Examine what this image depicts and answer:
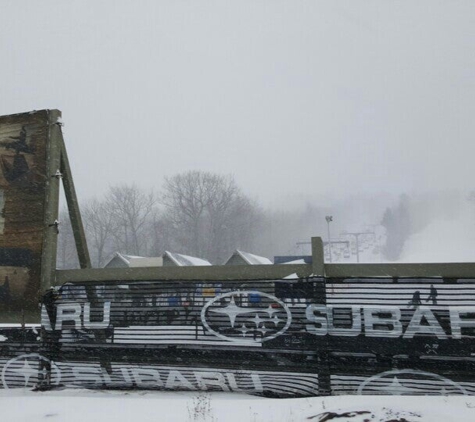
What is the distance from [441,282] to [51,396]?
4.88 meters

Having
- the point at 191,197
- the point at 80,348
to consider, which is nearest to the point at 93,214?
the point at 191,197

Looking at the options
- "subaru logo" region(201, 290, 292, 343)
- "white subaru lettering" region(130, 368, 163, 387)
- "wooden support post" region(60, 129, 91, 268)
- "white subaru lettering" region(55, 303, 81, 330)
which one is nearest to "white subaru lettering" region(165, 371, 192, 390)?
"white subaru lettering" region(130, 368, 163, 387)

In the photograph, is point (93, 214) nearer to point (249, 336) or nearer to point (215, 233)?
point (215, 233)

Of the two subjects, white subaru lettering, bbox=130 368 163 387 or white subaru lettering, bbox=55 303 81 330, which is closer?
white subaru lettering, bbox=130 368 163 387

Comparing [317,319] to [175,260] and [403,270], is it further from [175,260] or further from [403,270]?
[175,260]

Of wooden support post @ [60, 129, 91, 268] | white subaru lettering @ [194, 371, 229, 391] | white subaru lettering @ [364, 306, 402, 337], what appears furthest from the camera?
wooden support post @ [60, 129, 91, 268]

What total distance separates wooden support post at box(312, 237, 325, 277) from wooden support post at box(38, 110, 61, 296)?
369cm

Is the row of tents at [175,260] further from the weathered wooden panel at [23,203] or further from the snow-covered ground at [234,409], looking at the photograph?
the snow-covered ground at [234,409]

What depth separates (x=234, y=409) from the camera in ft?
14.9

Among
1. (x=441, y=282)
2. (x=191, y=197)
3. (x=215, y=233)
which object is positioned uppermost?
(x=191, y=197)

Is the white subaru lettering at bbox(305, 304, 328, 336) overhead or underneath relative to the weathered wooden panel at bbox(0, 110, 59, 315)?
underneath

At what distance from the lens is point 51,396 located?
17.7 feet

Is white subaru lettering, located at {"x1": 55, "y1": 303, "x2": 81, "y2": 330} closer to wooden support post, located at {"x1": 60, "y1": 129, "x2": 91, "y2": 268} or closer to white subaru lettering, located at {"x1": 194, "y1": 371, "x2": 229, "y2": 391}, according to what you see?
wooden support post, located at {"x1": 60, "y1": 129, "x2": 91, "y2": 268}

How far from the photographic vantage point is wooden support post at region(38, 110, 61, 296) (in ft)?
20.8
